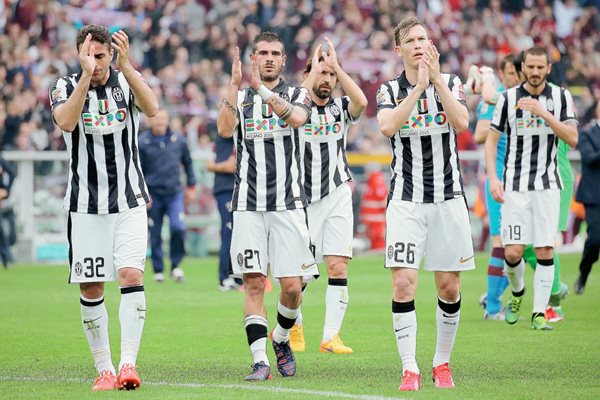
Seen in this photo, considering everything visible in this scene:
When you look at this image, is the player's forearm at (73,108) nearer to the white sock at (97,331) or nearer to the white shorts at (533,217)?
the white sock at (97,331)

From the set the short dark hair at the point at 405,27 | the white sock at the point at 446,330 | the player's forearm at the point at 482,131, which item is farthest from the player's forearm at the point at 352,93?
the white sock at the point at 446,330

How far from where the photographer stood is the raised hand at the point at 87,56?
756cm

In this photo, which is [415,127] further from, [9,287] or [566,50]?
[566,50]

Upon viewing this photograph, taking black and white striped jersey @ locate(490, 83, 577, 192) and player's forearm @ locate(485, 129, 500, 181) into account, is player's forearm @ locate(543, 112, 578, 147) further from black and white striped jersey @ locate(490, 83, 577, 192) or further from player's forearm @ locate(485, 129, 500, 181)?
player's forearm @ locate(485, 129, 500, 181)

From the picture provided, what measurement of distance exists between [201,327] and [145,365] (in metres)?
2.67

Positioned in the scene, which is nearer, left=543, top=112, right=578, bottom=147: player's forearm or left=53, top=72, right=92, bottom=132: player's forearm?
left=53, top=72, right=92, bottom=132: player's forearm

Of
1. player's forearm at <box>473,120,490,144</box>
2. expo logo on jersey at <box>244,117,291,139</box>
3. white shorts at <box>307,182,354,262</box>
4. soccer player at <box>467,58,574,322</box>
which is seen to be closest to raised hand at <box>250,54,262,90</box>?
expo logo on jersey at <box>244,117,291,139</box>

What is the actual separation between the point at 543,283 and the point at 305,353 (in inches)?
96.8

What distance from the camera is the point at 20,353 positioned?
9859mm

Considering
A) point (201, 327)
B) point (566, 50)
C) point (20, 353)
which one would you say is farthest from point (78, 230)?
point (566, 50)

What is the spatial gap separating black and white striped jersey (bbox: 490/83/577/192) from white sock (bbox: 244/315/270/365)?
3.68m

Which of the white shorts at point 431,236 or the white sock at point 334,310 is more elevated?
the white shorts at point 431,236

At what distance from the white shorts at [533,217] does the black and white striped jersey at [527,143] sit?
7 cm

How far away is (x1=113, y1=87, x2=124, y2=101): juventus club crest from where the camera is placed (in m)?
7.96
